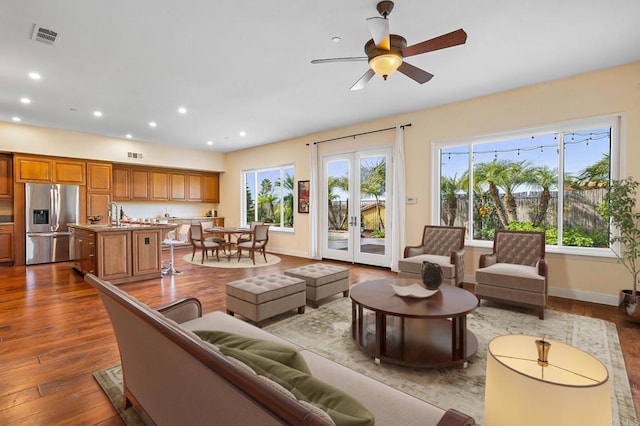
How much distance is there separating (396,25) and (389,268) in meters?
4.30

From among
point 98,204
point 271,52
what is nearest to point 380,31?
point 271,52

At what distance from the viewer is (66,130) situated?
7.05 m

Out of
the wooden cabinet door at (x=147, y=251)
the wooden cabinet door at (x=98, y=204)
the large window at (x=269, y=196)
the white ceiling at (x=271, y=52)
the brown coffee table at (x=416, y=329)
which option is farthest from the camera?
the large window at (x=269, y=196)

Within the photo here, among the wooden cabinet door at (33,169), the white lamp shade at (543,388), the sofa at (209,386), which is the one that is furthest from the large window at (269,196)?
the white lamp shade at (543,388)

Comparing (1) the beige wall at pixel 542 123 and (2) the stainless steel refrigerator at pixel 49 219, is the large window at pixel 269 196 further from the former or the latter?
(2) the stainless steel refrigerator at pixel 49 219

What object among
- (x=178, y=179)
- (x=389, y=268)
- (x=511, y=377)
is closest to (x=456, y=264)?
(x=389, y=268)

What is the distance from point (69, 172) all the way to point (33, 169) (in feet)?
1.97

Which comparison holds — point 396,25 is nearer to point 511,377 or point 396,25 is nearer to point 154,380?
point 511,377

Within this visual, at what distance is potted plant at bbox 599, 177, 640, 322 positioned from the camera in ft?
11.3

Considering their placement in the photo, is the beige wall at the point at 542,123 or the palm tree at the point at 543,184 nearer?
the beige wall at the point at 542,123

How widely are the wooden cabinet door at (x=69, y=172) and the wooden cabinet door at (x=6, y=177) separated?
28.8 inches

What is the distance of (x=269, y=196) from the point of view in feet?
29.4

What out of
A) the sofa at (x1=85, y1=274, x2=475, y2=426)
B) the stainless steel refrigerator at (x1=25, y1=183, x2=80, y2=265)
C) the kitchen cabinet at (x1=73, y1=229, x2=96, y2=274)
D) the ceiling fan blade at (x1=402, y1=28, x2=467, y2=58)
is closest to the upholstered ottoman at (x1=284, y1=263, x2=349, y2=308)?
the sofa at (x1=85, y1=274, x2=475, y2=426)

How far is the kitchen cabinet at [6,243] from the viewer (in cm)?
637
